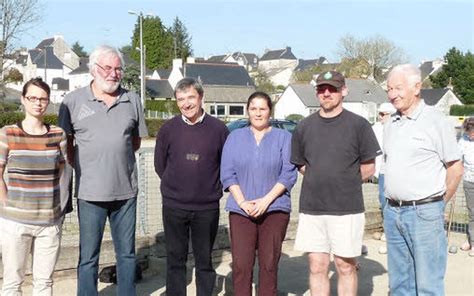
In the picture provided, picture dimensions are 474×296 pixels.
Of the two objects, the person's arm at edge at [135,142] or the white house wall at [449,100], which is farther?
the white house wall at [449,100]

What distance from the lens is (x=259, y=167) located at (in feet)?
15.7

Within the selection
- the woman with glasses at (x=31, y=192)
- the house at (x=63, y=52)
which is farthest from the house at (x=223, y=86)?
the woman with glasses at (x=31, y=192)

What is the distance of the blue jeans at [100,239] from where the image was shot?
470 cm

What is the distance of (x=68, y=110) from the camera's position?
4.67 m

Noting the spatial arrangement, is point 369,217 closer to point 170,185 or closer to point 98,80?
point 170,185

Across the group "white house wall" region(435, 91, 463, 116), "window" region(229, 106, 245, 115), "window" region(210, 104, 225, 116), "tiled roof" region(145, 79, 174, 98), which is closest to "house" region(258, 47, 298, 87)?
"tiled roof" region(145, 79, 174, 98)

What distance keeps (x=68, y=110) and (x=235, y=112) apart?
2360 inches

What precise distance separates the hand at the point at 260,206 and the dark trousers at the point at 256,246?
11 centimetres

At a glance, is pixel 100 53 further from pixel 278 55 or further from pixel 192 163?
pixel 278 55

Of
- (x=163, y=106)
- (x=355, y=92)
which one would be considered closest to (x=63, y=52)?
(x=163, y=106)

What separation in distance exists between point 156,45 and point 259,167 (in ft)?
318

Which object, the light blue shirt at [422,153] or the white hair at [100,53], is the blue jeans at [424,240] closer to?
the light blue shirt at [422,153]

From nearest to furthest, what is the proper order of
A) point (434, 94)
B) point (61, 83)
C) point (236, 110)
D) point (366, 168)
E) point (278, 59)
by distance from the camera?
point (366, 168), point (434, 94), point (236, 110), point (61, 83), point (278, 59)

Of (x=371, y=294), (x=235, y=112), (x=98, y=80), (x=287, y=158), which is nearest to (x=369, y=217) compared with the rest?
(x=371, y=294)
